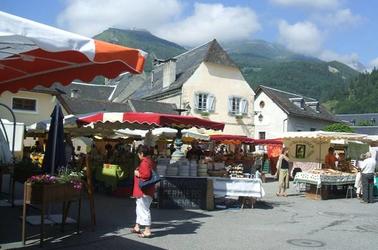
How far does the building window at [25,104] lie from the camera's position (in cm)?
3269

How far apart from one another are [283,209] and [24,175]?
6731 millimetres

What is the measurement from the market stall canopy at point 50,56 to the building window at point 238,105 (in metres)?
31.2

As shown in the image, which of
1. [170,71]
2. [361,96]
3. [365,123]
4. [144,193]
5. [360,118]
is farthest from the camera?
[361,96]

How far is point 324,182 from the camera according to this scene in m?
16.3

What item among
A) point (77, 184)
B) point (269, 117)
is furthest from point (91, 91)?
point (77, 184)

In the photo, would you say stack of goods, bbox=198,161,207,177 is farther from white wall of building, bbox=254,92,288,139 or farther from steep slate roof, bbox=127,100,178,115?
white wall of building, bbox=254,92,288,139

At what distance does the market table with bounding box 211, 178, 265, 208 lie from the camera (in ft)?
40.6

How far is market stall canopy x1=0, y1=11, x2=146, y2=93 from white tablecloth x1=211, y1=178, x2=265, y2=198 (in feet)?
18.5

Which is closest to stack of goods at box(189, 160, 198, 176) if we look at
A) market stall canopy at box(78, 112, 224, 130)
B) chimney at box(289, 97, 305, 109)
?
market stall canopy at box(78, 112, 224, 130)

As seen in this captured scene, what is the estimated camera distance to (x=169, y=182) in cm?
1204

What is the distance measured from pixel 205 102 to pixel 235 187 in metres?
26.2

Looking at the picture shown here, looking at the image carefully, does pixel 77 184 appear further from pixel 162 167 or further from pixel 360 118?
pixel 360 118

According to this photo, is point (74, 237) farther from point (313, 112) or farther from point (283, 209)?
point (313, 112)

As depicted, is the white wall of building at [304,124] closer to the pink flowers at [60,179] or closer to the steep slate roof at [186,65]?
the steep slate roof at [186,65]
